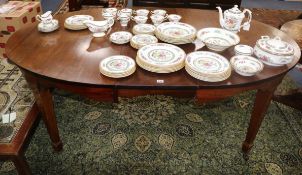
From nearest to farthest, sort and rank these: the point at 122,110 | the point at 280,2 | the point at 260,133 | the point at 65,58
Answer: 1. the point at 65,58
2. the point at 260,133
3. the point at 122,110
4. the point at 280,2

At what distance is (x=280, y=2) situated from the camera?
5.39m

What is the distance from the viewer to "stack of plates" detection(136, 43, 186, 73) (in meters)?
1.46

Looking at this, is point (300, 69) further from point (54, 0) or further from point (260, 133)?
point (54, 0)

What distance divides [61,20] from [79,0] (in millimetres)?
1851

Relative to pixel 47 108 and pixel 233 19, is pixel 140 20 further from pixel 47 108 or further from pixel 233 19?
pixel 47 108

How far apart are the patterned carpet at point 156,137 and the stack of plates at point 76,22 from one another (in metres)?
0.52

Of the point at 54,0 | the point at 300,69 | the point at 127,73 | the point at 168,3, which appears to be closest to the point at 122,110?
the point at 127,73

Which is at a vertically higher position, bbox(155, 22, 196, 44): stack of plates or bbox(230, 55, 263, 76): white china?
bbox(155, 22, 196, 44): stack of plates

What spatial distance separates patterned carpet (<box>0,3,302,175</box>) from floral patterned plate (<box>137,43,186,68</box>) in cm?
84

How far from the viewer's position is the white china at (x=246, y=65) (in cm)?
147

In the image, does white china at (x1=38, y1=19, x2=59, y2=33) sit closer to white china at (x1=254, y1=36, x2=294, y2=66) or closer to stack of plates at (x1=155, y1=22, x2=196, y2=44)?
stack of plates at (x1=155, y1=22, x2=196, y2=44)

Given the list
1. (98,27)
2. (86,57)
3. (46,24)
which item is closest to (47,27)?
(46,24)

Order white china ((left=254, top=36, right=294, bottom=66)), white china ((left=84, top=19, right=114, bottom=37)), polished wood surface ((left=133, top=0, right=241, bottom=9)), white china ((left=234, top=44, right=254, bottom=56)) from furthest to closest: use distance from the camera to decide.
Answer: polished wood surface ((left=133, top=0, right=241, bottom=9)) < white china ((left=84, top=19, right=114, bottom=37)) < white china ((left=234, top=44, right=254, bottom=56)) < white china ((left=254, top=36, right=294, bottom=66))

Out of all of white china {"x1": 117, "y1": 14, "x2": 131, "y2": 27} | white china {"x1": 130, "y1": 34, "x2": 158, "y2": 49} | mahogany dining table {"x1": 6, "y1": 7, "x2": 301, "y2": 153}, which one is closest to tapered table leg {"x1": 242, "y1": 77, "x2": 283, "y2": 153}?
mahogany dining table {"x1": 6, "y1": 7, "x2": 301, "y2": 153}
